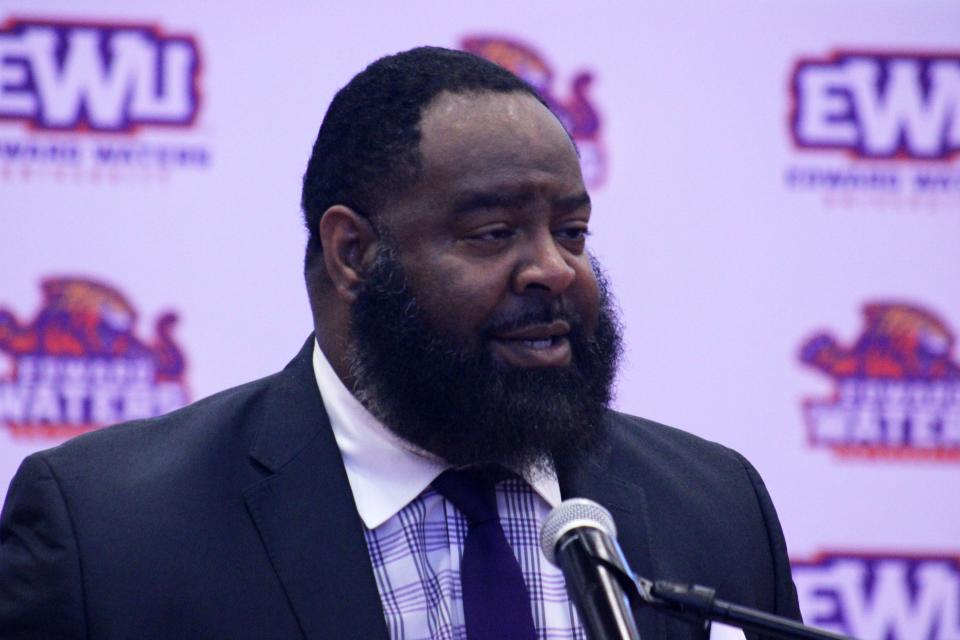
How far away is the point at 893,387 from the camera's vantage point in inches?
157

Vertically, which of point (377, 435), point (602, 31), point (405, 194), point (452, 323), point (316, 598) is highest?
point (602, 31)

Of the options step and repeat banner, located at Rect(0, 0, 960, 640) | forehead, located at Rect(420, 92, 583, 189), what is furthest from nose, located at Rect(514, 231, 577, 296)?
step and repeat banner, located at Rect(0, 0, 960, 640)

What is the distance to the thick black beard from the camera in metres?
2.34

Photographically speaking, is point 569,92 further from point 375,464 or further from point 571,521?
point 571,521

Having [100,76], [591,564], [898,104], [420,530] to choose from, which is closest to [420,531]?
[420,530]

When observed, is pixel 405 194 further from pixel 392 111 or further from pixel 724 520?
pixel 724 520

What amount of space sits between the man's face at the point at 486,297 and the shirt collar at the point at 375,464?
0.03m

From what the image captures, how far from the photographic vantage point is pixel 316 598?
2205mm

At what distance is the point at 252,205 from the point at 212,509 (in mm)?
1583

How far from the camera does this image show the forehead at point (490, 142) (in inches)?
91.7

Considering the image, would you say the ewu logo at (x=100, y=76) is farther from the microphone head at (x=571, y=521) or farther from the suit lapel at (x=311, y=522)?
the microphone head at (x=571, y=521)

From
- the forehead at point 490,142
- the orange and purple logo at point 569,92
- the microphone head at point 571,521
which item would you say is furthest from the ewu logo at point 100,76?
the microphone head at point 571,521

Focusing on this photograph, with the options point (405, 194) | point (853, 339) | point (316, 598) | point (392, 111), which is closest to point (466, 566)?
point (316, 598)

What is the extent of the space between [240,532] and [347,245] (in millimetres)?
543
